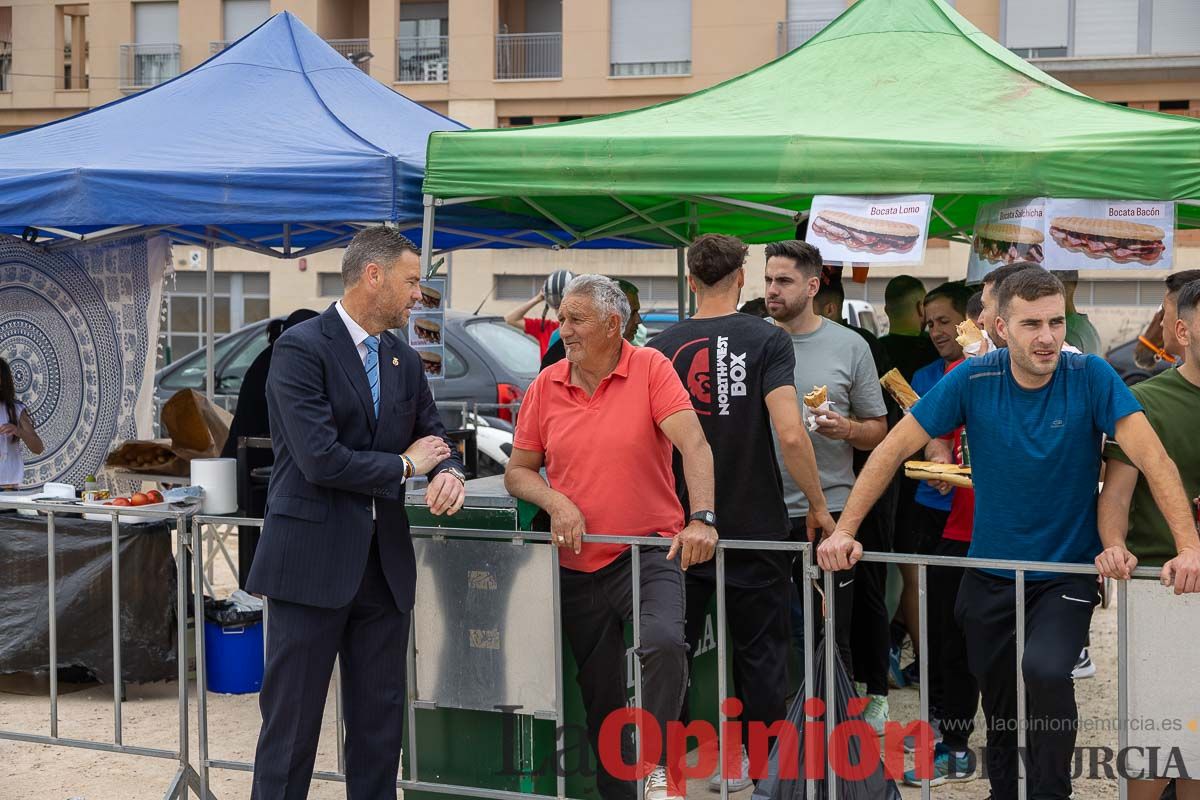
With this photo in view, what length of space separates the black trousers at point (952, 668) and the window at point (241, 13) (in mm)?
31955

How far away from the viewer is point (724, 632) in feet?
12.6

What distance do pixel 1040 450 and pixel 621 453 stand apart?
4.08 feet

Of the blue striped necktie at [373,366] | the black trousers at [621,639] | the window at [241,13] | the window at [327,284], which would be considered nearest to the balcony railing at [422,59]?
the window at [241,13]

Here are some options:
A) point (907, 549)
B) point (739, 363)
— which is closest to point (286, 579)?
point (739, 363)

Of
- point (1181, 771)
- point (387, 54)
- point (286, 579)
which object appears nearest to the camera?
point (1181, 771)

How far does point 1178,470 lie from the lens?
3719 millimetres

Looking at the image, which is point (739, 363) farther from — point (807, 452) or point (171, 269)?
point (171, 269)

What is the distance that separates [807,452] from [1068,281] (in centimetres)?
222

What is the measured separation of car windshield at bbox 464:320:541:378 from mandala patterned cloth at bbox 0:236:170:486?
4224 mm

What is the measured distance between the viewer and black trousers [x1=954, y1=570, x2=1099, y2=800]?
3.56 metres

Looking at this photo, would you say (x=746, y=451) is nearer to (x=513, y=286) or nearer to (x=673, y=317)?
(x=673, y=317)

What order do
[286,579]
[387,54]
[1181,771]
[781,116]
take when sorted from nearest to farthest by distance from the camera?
[1181,771] → [286,579] → [781,116] → [387,54]

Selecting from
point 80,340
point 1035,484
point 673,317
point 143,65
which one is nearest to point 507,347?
point 673,317

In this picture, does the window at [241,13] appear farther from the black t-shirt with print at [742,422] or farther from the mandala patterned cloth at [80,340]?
the black t-shirt with print at [742,422]
